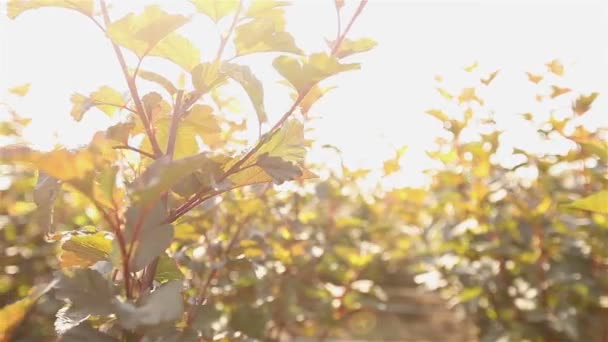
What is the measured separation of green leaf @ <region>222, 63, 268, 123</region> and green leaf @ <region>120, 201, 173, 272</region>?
0.21 m

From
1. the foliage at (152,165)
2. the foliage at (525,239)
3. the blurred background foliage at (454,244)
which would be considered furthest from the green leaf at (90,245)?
the foliage at (525,239)

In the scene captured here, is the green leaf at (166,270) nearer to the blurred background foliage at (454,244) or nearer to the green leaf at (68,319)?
the green leaf at (68,319)

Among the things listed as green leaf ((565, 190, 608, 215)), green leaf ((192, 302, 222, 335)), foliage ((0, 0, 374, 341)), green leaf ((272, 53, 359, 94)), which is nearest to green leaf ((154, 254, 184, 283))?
foliage ((0, 0, 374, 341))

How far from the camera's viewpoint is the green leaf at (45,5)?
795 millimetres

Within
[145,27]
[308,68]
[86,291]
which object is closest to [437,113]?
[308,68]

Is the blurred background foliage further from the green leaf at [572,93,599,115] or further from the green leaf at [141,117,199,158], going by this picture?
the green leaf at [141,117,199,158]

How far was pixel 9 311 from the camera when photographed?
667 mm

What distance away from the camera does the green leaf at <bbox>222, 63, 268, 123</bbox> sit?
0.80m

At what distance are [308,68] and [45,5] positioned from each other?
355 mm

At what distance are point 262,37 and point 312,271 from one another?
55.1 inches

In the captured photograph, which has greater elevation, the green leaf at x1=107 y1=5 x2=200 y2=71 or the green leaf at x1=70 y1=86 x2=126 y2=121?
the green leaf at x1=107 y1=5 x2=200 y2=71

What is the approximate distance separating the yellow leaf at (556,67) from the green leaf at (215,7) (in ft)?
4.82

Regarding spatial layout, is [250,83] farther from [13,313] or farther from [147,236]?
[13,313]

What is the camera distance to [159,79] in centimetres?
86
